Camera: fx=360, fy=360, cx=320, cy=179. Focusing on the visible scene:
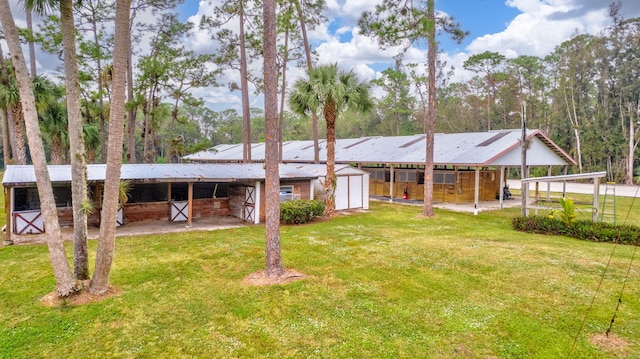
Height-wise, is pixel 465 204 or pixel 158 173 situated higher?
pixel 158 173

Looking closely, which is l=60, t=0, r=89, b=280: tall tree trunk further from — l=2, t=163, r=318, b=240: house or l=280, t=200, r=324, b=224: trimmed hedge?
l=280, t=200, r=324, b=224: trimmed hedge

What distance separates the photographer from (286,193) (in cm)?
1614

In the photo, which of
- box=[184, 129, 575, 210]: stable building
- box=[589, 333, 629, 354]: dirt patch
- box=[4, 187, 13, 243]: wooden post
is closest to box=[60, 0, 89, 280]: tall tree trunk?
box=[4, 187, 13, 243]: wooden post

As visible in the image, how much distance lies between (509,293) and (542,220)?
24.8 feet

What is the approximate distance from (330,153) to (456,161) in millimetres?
7467

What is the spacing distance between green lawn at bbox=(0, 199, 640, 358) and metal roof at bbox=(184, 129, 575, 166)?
27.7ft

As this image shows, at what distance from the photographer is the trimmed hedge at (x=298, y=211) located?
14.3 metres

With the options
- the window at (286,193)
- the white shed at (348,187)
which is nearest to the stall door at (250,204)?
the window at (286,193)

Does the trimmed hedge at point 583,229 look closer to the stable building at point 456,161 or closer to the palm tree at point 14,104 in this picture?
the stable building at point 456,161

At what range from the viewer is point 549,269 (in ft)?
28.0

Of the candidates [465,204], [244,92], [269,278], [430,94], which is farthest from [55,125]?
[465,204]

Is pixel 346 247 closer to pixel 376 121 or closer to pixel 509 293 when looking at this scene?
pixel 509 293

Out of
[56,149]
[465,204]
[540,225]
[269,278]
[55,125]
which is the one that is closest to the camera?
[269,278]

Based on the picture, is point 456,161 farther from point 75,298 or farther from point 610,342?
point 75,298
